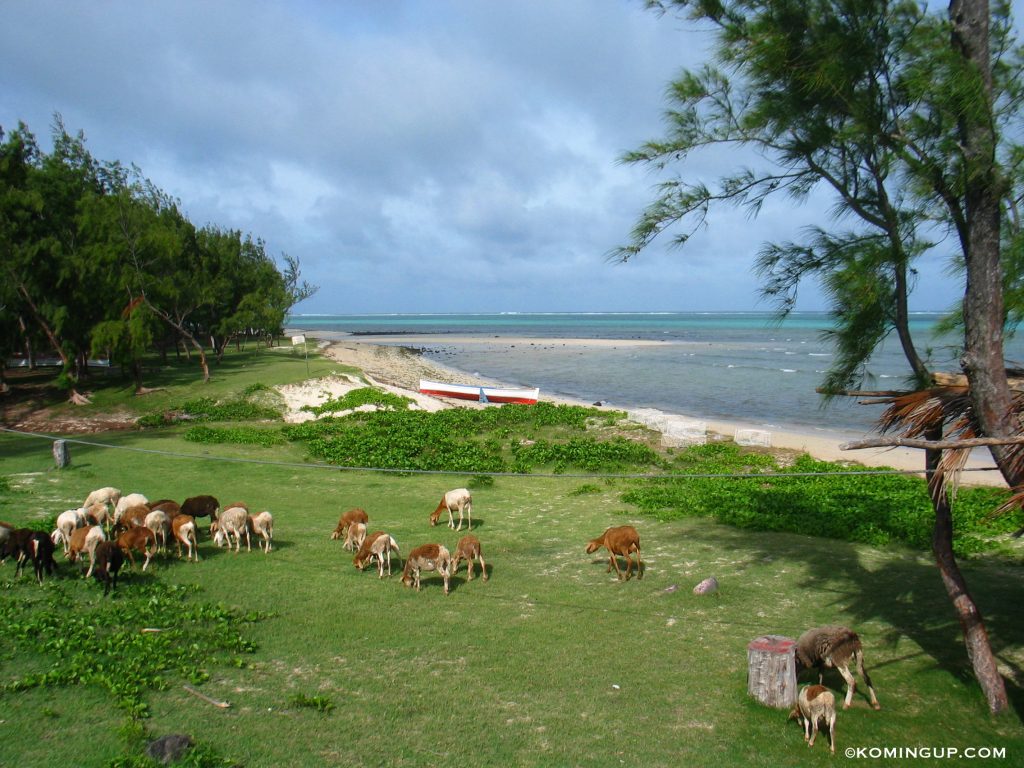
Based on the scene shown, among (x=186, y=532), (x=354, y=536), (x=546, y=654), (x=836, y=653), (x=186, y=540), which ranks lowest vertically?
(x=546, y=654)

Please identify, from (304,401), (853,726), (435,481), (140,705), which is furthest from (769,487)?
(304,401)

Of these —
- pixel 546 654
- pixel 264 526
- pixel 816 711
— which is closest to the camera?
pixel 816 711

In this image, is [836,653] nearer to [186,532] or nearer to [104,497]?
[186,532]

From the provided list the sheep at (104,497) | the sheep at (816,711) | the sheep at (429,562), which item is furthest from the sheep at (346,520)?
the sheep at (816,711)

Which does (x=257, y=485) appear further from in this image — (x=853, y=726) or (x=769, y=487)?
(x=853, y=726)

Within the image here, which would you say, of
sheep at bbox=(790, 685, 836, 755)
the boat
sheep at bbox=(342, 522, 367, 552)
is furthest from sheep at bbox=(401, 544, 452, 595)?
the boat

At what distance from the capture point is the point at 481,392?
35812 mm

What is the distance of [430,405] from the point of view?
1222 inches

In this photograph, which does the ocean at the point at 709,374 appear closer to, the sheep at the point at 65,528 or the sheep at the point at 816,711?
the sheep at the point at 816,711

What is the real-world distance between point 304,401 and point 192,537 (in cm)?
2008

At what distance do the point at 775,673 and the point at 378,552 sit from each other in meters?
5.75

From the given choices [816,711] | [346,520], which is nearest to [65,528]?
[346,520]

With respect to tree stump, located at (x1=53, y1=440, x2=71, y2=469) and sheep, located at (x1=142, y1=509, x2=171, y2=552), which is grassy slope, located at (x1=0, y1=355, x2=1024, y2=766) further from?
→ tree stump, located at (x1=53, y1=440, x2=71, y2=469)

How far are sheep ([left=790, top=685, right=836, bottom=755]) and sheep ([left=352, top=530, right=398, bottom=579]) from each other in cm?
598
